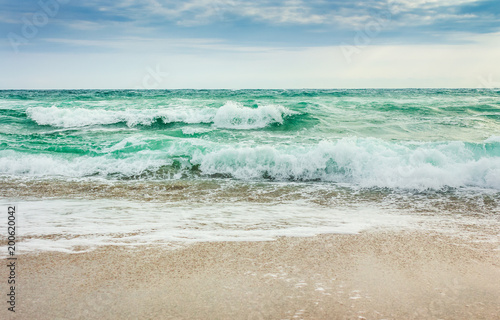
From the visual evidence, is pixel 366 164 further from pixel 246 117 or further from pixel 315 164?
pixel 246 117

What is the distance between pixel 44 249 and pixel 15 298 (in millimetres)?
933

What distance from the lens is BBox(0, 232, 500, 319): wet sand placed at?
2.28 metres

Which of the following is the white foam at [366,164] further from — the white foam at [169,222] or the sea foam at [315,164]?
the white foam at [169,222]

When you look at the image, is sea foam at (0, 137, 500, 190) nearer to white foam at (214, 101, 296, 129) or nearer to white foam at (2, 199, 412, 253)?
white foam at (2, 199, 412, 253)

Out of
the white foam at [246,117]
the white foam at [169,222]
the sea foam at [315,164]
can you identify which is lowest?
the white foam at [169,222]

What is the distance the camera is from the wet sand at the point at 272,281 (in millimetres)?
2281

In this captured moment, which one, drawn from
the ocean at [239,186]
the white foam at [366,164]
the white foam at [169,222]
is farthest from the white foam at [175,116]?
the white foam at [169,222]

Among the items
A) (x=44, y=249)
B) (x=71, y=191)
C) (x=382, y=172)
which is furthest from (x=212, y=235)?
(x=382, y=172)

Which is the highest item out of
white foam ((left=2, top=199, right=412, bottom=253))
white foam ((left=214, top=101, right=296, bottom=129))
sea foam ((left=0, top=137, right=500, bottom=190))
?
white foam ((left=214, top=101, right=296, bottom=129))

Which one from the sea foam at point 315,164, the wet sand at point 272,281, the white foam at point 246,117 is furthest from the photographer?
the white foam at point 246,117

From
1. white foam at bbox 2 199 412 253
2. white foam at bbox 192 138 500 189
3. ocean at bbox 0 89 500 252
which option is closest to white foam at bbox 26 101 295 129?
ocean at bbox 0 89 500 252

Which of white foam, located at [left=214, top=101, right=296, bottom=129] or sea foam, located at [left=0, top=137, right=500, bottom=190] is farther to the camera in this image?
white foam, located at [left=214, top=101, right=296, bottom=129]

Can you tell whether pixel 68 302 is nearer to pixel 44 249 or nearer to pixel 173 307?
pixel 173 307

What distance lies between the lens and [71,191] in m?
5.75
